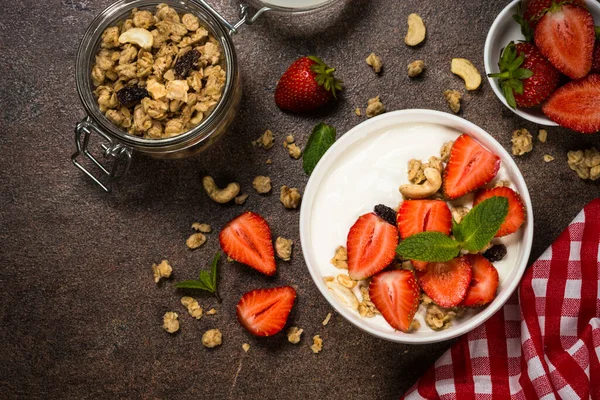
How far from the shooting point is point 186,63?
1.10m

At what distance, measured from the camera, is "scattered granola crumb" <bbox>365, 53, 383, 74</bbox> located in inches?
48.4

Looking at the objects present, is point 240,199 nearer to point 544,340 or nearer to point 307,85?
point 307,85

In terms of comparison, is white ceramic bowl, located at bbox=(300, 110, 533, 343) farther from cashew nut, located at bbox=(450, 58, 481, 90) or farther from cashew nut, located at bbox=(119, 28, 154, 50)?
cashew nut, located at bbox=(119, 28, 154, 50)

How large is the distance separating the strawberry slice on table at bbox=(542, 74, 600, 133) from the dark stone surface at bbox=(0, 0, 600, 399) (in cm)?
9

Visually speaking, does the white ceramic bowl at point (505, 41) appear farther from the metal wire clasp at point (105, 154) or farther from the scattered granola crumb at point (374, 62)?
the metal wire clasp at point (105, 154)

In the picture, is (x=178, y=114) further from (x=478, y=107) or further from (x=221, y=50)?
(x=478, y=107)

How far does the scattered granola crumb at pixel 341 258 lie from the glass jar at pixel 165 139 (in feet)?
0.94

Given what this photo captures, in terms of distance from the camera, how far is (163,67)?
110 cm

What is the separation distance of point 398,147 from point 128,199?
497 millimetres

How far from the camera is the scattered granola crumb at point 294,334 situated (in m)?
1.23

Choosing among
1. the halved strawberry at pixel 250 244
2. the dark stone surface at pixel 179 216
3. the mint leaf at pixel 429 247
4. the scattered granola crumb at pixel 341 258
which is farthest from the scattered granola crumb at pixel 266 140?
the mint leaf at pixel 429 247

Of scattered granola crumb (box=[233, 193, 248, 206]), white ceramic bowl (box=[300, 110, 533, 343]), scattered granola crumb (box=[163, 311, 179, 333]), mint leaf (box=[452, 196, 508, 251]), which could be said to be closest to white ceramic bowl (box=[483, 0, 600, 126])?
white ceramic bowl (box=[300, 110, 533, 343])

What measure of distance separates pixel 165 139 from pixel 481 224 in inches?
19.5

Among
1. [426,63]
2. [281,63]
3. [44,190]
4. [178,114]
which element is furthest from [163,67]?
[426,63]
